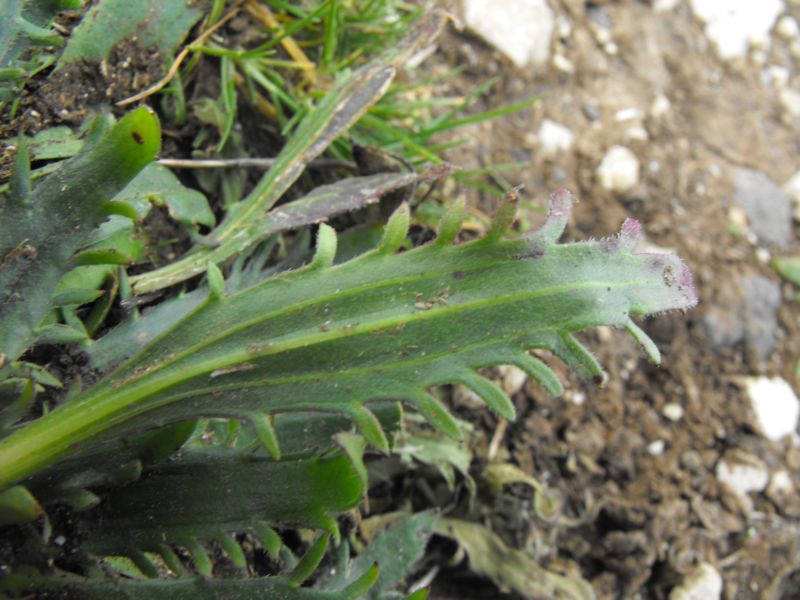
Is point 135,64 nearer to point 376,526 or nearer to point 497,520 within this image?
point 376,526

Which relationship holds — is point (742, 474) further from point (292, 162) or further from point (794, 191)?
point (292, 162)

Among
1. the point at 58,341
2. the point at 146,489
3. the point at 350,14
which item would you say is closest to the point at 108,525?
the point at 146,489

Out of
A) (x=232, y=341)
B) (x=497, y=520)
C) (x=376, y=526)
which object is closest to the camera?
(x=232, y=341)

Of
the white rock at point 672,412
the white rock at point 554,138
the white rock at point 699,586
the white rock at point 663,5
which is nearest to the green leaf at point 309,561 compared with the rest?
the white rock at point 699,586

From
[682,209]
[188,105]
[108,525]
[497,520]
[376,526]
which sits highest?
[188,105]

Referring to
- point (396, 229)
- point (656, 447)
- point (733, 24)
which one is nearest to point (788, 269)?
point (656, 447)

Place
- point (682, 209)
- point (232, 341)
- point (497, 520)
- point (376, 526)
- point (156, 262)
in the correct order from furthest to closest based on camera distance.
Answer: point (682, 209)
point (497, 520)
point (376, 526)
point (156, 262)
point (232, 341)

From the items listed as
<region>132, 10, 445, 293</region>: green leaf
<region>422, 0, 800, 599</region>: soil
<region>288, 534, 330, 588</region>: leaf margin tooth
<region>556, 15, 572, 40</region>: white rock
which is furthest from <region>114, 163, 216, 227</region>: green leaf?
<region>556, 15, 572, 40</region>: white rock
